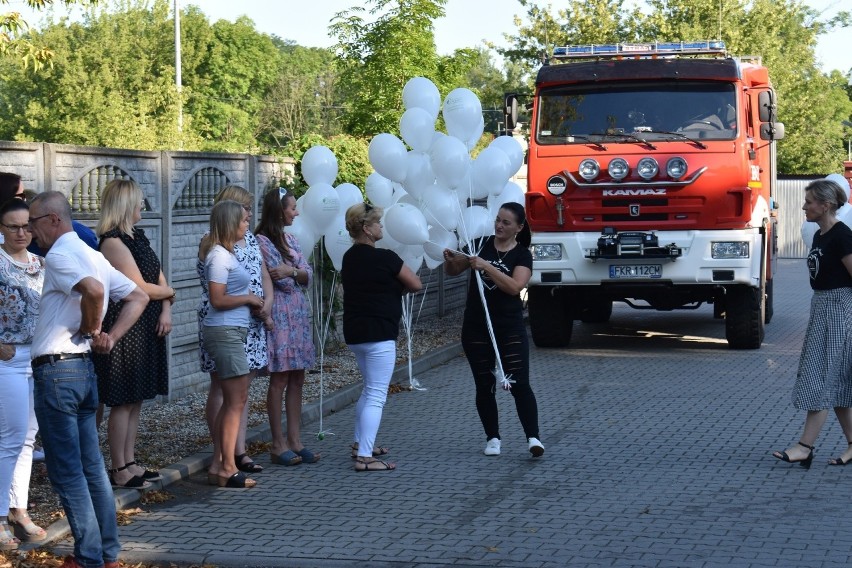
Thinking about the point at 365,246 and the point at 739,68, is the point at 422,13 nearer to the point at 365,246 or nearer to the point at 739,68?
the point at 739,68

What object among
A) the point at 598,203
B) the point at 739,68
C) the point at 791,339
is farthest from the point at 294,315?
the point at 791,339

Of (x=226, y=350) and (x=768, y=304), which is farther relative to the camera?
(x=768, y=304)

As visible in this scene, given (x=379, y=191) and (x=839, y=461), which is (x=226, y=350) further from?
(x=839, y=461)

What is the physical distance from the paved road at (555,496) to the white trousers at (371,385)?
0.27m

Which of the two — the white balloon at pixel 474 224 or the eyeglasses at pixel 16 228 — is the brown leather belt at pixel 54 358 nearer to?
the eyeglasses at pixel 16 228

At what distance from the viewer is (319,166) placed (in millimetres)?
9930

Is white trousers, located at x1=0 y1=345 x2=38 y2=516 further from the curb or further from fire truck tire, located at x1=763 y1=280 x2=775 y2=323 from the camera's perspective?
fire truck tire, located at x1=763 y1=280 x2=775 y2=323

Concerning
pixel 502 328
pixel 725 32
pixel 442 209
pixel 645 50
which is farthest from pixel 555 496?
pixel 725 32

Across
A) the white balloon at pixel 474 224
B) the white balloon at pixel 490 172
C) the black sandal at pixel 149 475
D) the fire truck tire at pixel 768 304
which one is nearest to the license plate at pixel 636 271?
the fire truck tire at pixel 768 304

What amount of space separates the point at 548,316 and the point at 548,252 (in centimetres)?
104

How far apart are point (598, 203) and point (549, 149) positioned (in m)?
0.87

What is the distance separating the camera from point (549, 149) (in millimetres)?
14148

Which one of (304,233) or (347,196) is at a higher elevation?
(347,196)

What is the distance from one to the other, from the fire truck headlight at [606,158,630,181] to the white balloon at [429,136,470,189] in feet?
14.0
